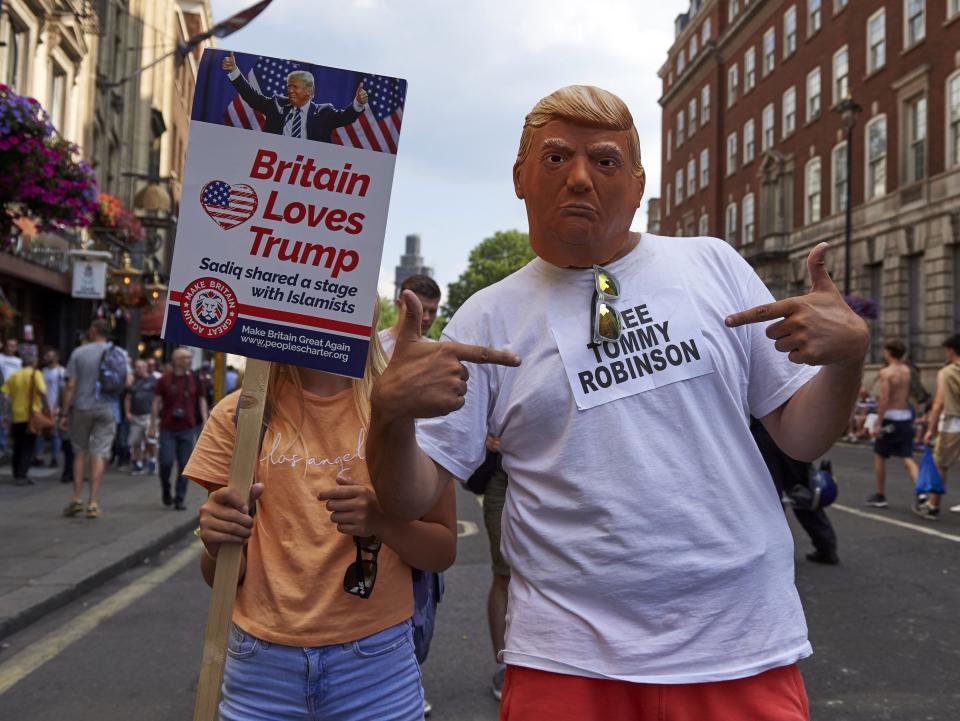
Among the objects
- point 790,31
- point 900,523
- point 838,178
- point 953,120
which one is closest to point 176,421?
point 900,523

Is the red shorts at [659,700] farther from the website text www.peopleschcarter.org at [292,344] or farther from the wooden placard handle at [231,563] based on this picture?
the website text www.peopleschcarter.org at [292,344]

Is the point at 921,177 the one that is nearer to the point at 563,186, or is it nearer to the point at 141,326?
the point at 141,326

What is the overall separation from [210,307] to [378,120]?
1.86ft

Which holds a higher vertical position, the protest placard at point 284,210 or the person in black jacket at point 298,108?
the person in black jacket at point 298,108

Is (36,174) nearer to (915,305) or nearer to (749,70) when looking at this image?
(915,305)

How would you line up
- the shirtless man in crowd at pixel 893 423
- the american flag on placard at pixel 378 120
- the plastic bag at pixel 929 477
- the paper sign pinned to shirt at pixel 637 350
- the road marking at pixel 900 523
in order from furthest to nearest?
the shirtless man in crowd at pixel 893 423 → the plastic bag at pixel 929 477 → the road marking at pixel 900 523 → the american flag on placard at pixel 378 120 → the paper sign pinned to shirt at pixel 637 350

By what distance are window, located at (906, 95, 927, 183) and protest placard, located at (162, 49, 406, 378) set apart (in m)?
25.2

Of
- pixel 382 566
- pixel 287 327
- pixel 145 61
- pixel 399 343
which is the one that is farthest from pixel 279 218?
pixel 145 61

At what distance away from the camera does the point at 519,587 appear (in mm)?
1870

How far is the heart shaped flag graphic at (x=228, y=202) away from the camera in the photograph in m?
2.11

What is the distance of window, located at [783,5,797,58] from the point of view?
33250 mm

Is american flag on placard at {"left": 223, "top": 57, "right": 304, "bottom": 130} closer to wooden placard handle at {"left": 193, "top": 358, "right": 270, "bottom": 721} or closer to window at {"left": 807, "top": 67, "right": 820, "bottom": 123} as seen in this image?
wooden placard handle at {"left": 193, "top": 358, "right": 270, "bottom": 721}

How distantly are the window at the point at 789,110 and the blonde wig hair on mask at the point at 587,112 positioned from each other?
111 ft

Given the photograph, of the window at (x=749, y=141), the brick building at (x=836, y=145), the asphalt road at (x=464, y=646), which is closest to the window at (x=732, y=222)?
the brick building at (x=836, y=145)
